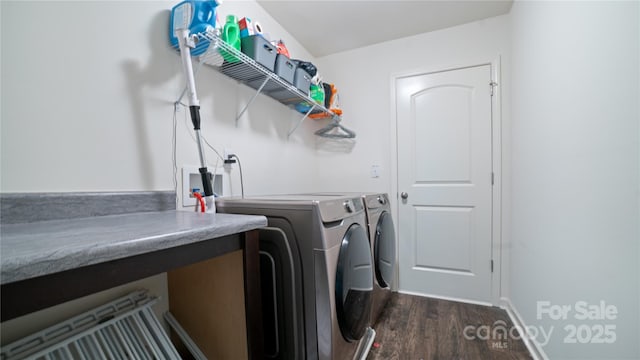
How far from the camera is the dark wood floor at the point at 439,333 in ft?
4.68

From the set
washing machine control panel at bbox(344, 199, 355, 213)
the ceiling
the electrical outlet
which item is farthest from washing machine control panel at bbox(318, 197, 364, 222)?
the ceiling

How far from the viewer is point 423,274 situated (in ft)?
7.32

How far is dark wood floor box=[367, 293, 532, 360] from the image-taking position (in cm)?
143

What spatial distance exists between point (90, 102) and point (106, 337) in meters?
0.79

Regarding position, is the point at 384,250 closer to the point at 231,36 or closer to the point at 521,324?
the point at 521,324

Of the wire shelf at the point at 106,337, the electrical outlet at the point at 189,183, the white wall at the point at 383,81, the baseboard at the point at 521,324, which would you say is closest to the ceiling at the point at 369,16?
the white wall at the point at 383,81

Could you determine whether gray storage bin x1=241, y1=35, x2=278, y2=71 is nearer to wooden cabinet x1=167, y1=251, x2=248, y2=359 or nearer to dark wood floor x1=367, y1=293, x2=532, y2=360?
wooden cabinet x1=167, y1=251, x2=248, y2=359

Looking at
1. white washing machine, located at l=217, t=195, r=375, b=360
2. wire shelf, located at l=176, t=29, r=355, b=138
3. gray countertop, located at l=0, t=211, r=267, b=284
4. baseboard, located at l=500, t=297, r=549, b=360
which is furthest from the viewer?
baseboard, located at l=500, t=297, r=549, b=360

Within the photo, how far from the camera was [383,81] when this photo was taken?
240 cm

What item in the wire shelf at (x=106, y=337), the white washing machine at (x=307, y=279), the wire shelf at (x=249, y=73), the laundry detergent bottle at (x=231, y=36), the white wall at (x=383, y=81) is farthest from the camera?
the white wall at (x=383, y=81)

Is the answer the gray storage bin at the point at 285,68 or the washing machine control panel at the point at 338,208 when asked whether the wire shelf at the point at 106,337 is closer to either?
the washing machine control panel at the point at 338,208

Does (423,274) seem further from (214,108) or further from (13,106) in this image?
(13,106)

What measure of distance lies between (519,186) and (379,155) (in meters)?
1.10

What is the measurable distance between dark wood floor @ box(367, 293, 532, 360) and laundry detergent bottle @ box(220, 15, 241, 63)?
5.86 ft
